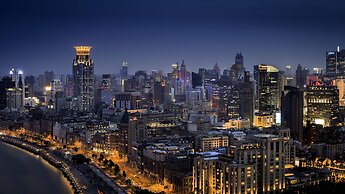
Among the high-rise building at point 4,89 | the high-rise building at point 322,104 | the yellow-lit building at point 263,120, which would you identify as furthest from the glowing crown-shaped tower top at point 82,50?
the high-rise building at point 322,104

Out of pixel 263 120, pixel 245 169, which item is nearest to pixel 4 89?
pixel 263 120

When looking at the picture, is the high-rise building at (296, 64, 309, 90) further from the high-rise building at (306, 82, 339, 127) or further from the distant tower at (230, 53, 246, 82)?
the high-rise building at (306, 82, 339, 127)

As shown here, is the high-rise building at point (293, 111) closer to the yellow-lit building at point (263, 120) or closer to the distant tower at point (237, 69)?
the yellow-lit building at point (263, 120)

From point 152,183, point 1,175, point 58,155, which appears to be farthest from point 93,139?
point 152,183

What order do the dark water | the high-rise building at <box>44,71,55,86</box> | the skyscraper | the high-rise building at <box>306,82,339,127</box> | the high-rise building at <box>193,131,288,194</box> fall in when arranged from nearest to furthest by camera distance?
1. the high-rise building at <box>193,131,288,194</box>
2. the dark water
3. the skyscraper
4. the high-rise building at <box>306,82,339,127</box>
5. the high-rise building at <box>44,71,55,86</box>

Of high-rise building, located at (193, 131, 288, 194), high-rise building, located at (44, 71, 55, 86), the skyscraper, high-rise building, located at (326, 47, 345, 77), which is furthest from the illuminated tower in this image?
high-rise building, located at (193, 131, 288, 194)

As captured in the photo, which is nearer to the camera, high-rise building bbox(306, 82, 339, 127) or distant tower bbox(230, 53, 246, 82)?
high-rise building bbox(306, 82, 339, 127)
